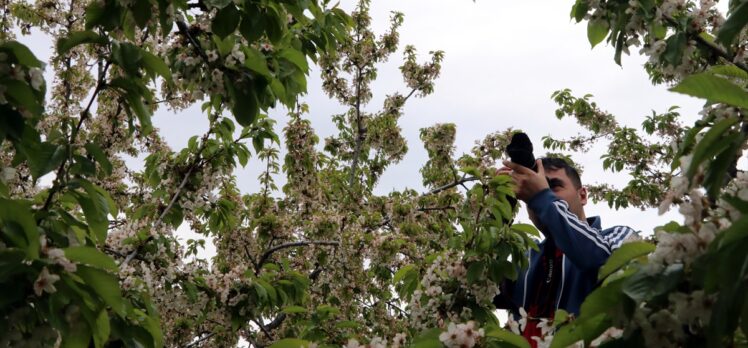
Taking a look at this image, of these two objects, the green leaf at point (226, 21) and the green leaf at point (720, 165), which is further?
the green leaf at point (226, 21)

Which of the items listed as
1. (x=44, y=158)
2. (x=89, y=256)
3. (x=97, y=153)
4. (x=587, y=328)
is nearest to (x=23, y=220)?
(x=89, y=256)

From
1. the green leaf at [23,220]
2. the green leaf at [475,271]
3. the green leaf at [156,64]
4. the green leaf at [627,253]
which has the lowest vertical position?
the green leaf at [627,253]

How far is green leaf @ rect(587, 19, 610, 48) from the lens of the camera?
3146 mm

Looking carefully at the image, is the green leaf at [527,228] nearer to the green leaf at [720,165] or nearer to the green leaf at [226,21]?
the green leaf at [226,21]

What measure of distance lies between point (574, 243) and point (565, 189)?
2.58ft

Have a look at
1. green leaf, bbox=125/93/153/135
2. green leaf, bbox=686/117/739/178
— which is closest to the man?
green leaf, bbox=686/117/739/178

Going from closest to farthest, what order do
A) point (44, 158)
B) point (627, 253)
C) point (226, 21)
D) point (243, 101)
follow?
point (627, 253)
point (44, 158)
point (226, 21)
point (243, 101)

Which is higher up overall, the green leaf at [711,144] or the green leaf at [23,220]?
the green leaf at [23,220]

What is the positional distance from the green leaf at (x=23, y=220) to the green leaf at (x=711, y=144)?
167 centimetres

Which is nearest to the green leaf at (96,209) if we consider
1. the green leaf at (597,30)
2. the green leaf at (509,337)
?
the green leaf at (509,337)

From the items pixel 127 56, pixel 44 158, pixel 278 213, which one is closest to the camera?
pixel 44 158

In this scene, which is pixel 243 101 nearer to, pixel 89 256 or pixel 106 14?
pixel 106 14

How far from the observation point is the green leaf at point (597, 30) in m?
3.15

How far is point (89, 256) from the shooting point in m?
1.99
